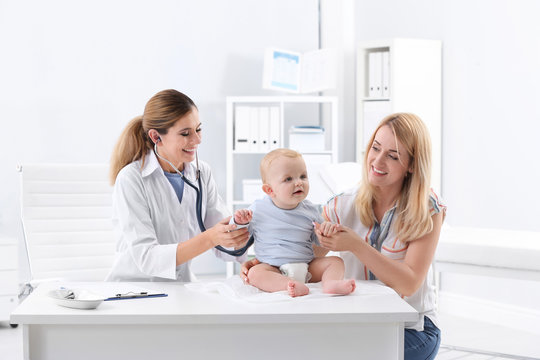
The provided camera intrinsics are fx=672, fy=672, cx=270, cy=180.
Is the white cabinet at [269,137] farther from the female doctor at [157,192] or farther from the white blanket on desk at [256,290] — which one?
the white blanket on desk at [256,290]

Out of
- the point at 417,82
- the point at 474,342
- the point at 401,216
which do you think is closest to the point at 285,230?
the point at 401,216

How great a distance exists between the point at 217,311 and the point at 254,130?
3.51 metres

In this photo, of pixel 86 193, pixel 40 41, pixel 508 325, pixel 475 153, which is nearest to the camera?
pixel 86 193

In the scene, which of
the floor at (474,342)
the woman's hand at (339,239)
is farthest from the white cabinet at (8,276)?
the woman's hand at (339,239)

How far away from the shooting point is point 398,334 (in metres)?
1.33

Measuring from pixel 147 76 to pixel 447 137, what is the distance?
2.20 m

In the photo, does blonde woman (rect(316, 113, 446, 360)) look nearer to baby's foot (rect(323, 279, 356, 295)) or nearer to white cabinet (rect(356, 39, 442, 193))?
baby's foot (rect(323, 279, 356, 295))

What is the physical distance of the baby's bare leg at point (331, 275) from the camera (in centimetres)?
148

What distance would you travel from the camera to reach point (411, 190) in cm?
180

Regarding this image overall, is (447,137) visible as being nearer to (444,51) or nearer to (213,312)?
(444,51)

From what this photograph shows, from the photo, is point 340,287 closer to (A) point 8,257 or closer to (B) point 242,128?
(A) point 8,257

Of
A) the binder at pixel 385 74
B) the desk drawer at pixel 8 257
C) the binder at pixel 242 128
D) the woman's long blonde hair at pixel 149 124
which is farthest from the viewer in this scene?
the binder at pixel 242 128

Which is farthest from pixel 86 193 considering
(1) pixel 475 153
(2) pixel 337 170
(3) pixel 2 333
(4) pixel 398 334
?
(1) pixel 475 153

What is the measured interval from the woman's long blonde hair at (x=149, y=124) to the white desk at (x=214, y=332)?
2.32 feet
